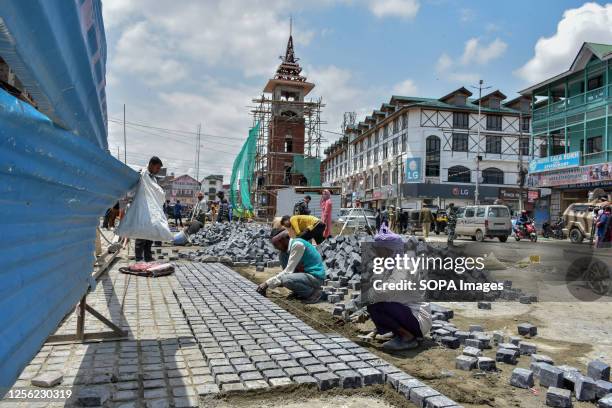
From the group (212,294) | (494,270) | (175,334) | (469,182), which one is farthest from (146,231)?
(469,182)

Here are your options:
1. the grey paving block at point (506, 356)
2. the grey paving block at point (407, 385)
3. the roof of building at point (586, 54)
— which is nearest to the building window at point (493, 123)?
the roof of building at point (586, 54)

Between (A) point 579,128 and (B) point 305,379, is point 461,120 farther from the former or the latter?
(B) point 305,379

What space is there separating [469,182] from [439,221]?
18086 millimetres

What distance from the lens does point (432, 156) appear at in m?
42.8

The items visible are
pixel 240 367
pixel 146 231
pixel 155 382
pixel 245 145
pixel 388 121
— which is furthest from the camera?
pixel 388 121

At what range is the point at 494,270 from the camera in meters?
9.47

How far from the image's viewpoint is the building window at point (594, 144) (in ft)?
85.8

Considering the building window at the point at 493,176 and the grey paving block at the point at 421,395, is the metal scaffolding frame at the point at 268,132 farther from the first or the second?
the grey paving block at the point at 421,395

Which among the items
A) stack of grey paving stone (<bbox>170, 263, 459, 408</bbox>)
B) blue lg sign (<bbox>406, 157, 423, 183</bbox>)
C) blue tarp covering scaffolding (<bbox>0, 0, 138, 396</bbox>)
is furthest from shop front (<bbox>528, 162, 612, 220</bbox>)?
blue tarp covering scaffolding (<bbox>0, 0, 138, 396</bbox>)

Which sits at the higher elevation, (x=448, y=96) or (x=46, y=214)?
(x=448, y=96)

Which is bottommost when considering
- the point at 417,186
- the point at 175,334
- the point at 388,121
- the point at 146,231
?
the point at 175,334

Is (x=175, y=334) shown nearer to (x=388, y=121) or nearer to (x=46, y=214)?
(x=46, y=214)

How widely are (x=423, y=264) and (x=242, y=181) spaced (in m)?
27.9

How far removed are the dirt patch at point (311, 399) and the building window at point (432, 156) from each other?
A: 4078 centimetres
